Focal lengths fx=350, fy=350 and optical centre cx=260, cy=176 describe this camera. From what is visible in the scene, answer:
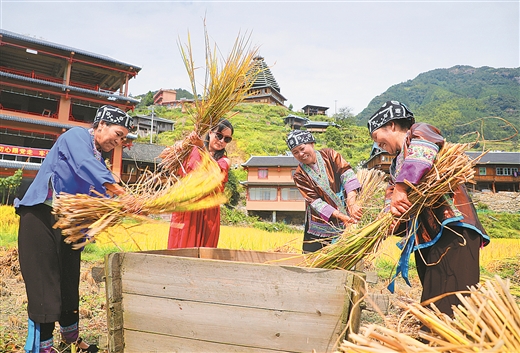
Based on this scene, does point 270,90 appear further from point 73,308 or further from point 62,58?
point 73,308

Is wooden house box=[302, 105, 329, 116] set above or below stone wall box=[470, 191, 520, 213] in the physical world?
above

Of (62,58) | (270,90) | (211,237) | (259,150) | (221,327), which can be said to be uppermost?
(270,90)

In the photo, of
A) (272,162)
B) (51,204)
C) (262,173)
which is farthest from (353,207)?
(272,162)

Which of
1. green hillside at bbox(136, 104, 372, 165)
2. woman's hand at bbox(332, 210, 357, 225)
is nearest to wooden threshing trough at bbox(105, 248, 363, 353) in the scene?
woman's hand at bbox(332, 210, 357, 225)

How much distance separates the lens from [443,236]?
1.69m

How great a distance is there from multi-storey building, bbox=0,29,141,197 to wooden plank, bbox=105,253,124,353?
1642 centimetres

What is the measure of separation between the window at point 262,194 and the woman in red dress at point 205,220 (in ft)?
65.4

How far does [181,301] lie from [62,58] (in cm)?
2038

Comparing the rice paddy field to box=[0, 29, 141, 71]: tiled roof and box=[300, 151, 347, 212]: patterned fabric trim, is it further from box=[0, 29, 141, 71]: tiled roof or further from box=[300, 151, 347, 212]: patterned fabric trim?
box=[0, 29, 141, 71]: tiled roof

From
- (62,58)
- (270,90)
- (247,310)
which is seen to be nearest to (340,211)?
(247,310)

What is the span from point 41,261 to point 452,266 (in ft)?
7.05

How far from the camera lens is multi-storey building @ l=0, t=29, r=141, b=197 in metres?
16.4

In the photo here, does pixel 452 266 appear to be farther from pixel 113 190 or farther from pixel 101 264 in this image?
pixel 101 264

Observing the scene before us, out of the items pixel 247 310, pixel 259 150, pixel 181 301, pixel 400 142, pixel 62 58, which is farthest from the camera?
pixel 259 150
